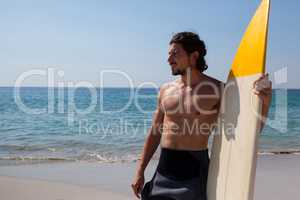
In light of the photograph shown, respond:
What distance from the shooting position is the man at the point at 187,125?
88.1 inches

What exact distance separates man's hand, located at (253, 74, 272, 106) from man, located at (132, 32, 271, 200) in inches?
10.8

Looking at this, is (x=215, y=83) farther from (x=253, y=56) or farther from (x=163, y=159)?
(x=163, y=159)

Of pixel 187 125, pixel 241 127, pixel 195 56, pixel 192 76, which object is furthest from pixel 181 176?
pixel 195 56

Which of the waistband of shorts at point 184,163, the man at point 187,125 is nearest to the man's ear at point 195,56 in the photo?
the man at point 187,125

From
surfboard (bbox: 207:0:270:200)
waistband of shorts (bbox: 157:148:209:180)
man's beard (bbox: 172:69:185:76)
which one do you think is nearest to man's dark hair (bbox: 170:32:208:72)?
man's beard (bbox: 172:69:185:76)

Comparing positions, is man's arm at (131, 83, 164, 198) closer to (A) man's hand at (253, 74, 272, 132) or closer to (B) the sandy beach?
(A) man's hand at (253, 74, 272, 132)

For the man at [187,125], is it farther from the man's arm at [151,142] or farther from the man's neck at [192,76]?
the man's arm at [151,142]

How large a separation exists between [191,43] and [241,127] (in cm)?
57

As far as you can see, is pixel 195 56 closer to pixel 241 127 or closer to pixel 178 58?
pixel 178 58

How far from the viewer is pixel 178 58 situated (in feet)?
7.55

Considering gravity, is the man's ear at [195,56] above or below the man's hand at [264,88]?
above

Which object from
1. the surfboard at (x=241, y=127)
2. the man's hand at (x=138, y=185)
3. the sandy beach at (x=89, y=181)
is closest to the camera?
the surfboard at (x=241, y=127)

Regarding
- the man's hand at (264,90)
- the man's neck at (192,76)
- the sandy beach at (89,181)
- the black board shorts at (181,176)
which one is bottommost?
the sandy beach at (89,181)

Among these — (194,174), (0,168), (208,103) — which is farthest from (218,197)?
(0,168)
